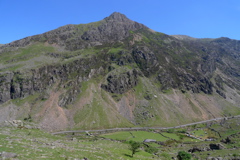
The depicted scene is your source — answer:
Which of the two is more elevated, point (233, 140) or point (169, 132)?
point (233, 140)

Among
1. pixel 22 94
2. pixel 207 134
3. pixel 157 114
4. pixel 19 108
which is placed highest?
pixel 22 94

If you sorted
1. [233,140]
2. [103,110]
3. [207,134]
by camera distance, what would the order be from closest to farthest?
[233,140]
[207,134]
[103,110]

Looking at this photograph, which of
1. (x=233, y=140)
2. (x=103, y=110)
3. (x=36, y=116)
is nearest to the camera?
(x=233, y=140)

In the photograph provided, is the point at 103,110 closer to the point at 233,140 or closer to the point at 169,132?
the point at 169,132

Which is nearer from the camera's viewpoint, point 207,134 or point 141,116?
point 207,134

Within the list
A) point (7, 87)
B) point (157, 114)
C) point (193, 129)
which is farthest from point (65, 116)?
point (193, 129)

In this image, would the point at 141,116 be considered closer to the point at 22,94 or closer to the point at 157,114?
the point at 157,114

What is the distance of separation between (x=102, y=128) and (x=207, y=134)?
97.7 m

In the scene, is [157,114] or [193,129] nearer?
[193,129]

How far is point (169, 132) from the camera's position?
16375cm

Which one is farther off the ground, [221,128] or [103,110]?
[103,110]

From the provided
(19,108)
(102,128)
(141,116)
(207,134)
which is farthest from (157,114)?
(19,108)

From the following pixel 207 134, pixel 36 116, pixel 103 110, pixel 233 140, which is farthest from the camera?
pixel 103 110

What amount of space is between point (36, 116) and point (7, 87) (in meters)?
58.6
